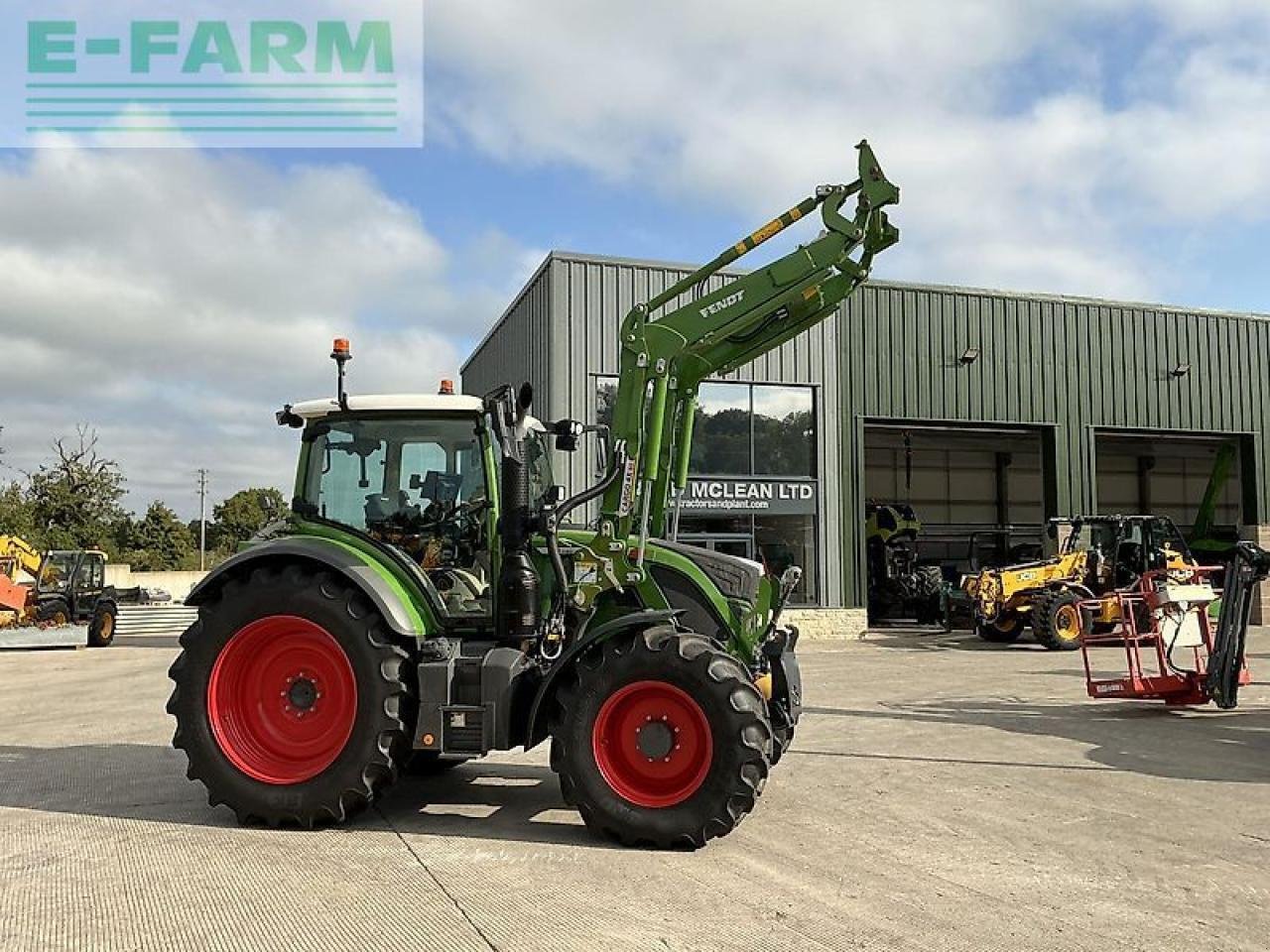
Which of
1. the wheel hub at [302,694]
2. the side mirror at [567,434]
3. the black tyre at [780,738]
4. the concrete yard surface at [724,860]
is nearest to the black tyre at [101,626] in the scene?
the concrete yard surface at [724,860]

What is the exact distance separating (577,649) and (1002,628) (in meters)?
16.9

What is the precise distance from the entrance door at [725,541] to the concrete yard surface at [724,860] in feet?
38.9

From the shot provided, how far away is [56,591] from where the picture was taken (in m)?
23.1

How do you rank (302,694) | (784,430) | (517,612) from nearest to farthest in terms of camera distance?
(517,612) < (302,694) < (784,430)

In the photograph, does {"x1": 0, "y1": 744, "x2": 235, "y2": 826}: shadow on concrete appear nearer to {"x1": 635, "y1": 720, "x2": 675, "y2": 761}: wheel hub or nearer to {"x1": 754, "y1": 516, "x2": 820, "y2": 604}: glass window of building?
{"x1": 635, "y1": 720, "x2": 675, "y2": 761}: wheel hub

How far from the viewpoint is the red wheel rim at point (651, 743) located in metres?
5.80

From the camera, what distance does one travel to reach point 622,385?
279 inches

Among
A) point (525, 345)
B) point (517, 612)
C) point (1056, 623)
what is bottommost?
point (1056, 623)

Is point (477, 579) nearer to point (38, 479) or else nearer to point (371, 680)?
point (371, 680)

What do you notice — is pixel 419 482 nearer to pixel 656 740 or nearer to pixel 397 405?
pixel 397 405

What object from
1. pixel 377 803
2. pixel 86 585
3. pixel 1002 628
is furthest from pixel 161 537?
pixel 377 803

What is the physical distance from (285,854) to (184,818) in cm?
122

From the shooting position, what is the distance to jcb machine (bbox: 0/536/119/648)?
72.2 feet

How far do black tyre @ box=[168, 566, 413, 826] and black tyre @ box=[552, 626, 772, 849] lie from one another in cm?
107
